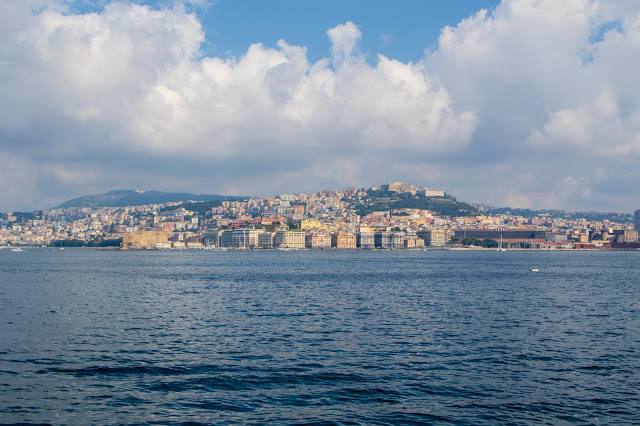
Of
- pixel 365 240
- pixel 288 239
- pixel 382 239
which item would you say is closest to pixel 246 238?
pixel 288 239

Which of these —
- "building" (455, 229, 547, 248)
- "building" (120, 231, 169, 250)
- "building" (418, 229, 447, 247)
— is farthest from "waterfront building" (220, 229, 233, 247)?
"building" (455, 229, 547, 248)

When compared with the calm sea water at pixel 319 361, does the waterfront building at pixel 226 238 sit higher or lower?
higher

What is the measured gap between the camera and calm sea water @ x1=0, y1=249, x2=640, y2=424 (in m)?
12.3

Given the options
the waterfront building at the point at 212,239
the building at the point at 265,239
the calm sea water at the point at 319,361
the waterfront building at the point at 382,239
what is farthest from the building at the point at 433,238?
the calm sea water at the point at 319,361

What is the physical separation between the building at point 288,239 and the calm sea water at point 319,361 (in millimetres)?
143968

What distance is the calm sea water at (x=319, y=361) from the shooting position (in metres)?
12.3

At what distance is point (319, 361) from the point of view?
16375 millimetres

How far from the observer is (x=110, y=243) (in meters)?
192

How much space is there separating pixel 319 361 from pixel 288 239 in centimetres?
16028

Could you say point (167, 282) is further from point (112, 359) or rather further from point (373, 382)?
point (373, 382)

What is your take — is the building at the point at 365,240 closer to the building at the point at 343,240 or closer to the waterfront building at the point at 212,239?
the building at the point at 343,240

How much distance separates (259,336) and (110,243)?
182116 mm

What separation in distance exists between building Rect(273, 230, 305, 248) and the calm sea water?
143968 millimetres

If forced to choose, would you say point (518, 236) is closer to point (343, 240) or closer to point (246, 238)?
point (343, 240)
